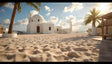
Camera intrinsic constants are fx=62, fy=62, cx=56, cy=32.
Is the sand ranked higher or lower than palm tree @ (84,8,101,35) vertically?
lower

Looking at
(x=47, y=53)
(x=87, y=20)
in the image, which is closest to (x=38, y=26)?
(x=87, y=20)

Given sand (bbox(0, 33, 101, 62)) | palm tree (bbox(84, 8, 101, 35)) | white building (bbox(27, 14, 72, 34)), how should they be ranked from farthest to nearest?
white building (bbox(27, 14, 72, 34)), palm tree (bbox(84, 8, 101, 35)), sand (bbox(0, 33, 101, 62))

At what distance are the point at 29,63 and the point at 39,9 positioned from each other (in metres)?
8.61

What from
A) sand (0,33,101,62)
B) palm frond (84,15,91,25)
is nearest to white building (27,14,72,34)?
palm frond (84,15,91,25)

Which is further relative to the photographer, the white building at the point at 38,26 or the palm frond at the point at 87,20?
the white building at the point at 38,26

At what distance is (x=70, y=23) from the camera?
77.2 ft

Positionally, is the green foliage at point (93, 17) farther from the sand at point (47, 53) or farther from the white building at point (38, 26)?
the white building at point (38, 26)

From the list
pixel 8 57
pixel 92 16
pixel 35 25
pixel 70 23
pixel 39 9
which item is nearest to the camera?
pixel 8 57

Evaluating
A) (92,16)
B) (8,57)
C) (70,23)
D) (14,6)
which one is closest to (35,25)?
(70,23)

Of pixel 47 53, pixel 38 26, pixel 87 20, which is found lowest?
pixel 47 53

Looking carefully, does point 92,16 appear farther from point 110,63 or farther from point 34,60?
point 34,60

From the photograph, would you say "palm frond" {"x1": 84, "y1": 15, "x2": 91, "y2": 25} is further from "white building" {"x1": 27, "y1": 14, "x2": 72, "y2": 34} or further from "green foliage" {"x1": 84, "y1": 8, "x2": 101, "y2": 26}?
"white building" {"x1": 27, "y1": 14, "x2": 72, "y2": 34}

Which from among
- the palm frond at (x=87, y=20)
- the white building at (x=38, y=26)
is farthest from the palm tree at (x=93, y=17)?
the white building at (x=38, y=26)

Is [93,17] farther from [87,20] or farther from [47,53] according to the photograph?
[47,53]
